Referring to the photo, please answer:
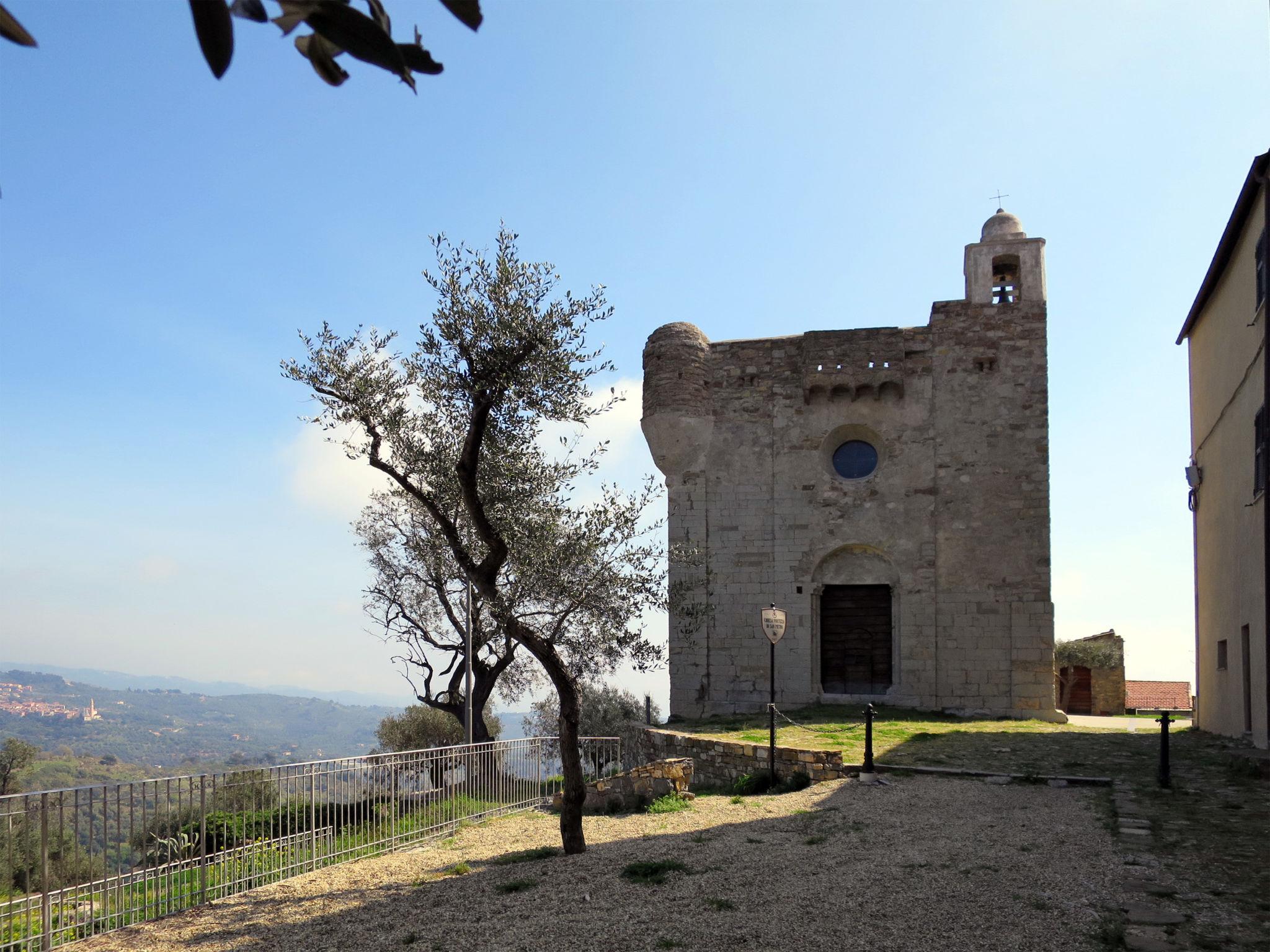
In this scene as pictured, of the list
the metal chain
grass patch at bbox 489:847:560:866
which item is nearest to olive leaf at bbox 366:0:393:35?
grass patch at bbox 489:847:560:866

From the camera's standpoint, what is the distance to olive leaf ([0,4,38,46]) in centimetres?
152

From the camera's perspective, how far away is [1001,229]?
23.5 metres

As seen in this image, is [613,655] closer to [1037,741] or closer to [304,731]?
[1037,741]

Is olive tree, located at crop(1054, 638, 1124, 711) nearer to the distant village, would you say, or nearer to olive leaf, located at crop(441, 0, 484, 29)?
olive leaf, located at crop(441, 0, 484, 29)

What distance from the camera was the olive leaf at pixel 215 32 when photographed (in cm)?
158

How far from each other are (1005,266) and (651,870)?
1923cm

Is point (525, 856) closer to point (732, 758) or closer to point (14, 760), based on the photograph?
point (732, 758)

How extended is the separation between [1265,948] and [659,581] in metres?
7.52

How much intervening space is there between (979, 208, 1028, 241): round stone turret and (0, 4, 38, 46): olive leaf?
24103 millimetres

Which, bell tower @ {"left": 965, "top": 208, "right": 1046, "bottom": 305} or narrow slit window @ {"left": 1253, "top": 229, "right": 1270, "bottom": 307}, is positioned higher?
bell tower @ {"left": 965, "top": 208, "right": 1046, "bottom": 305}

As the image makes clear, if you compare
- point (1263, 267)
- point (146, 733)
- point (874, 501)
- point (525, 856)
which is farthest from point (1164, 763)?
point (146, 733)

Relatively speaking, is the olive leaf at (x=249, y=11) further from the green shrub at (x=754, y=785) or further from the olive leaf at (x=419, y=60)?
the green shrub at (x=754, y=785)

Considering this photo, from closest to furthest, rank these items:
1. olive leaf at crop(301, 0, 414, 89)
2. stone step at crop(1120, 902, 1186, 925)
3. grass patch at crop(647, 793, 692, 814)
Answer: olive leaf at crop(301, 0, 414, 89) → stone step at crop(1120, 902, 1186, 925) → grass patch at crop(647, 793, 692, 814)

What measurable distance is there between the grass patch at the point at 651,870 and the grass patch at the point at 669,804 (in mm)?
3658
